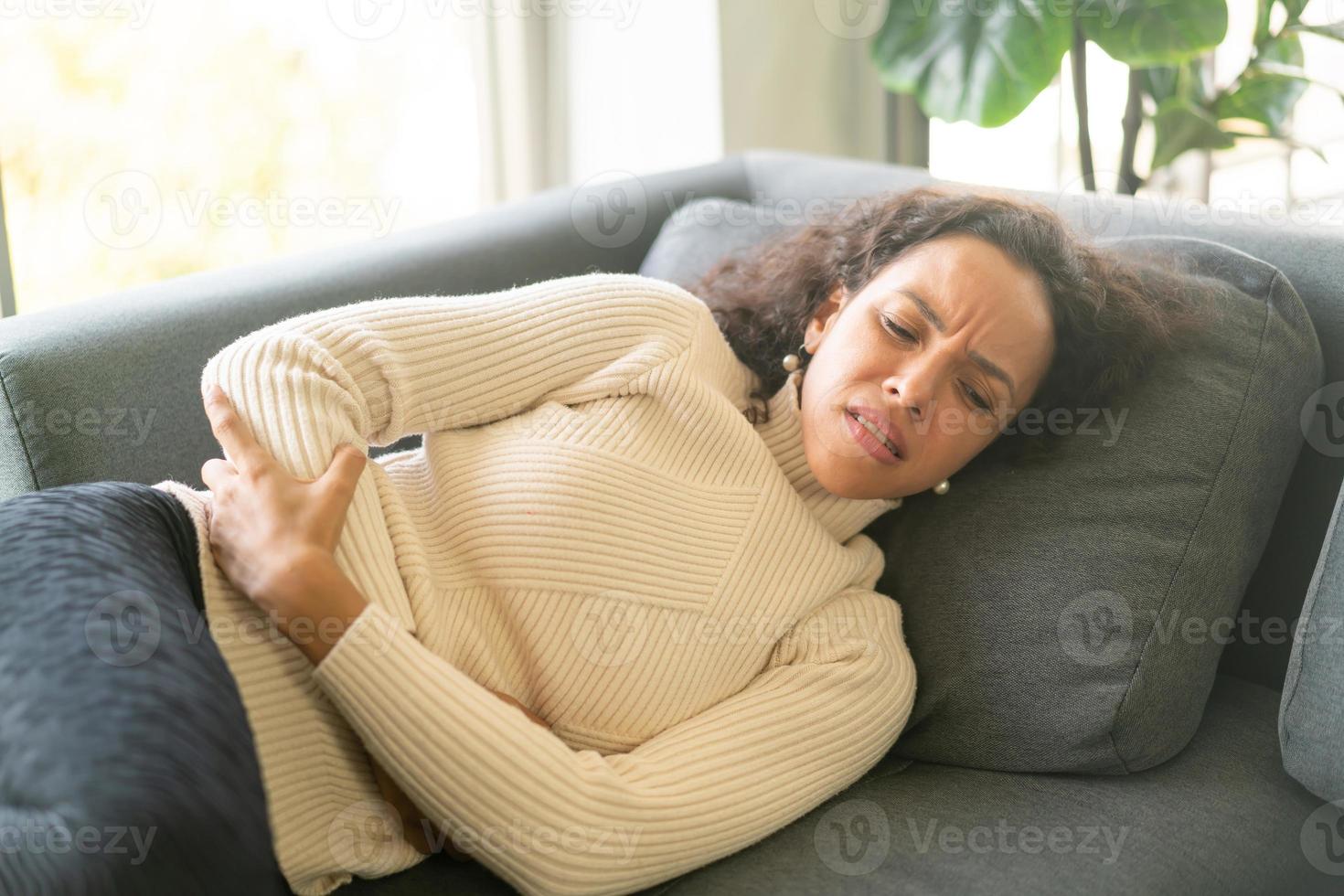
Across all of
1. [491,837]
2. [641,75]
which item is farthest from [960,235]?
[641,75]

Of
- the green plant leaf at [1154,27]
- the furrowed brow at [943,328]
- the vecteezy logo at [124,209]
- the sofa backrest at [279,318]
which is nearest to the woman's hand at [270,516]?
the sofa backrest at [279,318]

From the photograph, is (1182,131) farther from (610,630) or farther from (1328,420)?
(610,630)

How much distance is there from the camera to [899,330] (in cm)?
141

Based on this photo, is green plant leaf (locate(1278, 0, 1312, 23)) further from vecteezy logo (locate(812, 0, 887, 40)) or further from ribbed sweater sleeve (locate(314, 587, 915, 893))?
ribbed sweater sleeve (locate(314, 587, 915, 893))

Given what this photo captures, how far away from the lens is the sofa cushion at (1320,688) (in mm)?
1274

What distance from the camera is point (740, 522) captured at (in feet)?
4.59

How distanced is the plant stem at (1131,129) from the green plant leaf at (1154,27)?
1.29ft

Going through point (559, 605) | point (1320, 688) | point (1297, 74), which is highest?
point (1297, 74)

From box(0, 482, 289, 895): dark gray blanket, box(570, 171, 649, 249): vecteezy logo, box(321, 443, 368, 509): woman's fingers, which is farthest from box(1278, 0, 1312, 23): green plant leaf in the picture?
box(0, 482, 289, 895): dark gray blanket

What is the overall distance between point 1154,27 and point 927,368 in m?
1.38

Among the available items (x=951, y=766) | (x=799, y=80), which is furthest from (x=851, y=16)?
(x=951, y=766)

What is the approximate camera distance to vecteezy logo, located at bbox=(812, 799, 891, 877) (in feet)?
4.00

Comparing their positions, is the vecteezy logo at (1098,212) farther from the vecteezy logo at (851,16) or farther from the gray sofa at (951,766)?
the vecteezy logo at (851,16)

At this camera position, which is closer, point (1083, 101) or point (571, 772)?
point (571, 772)
